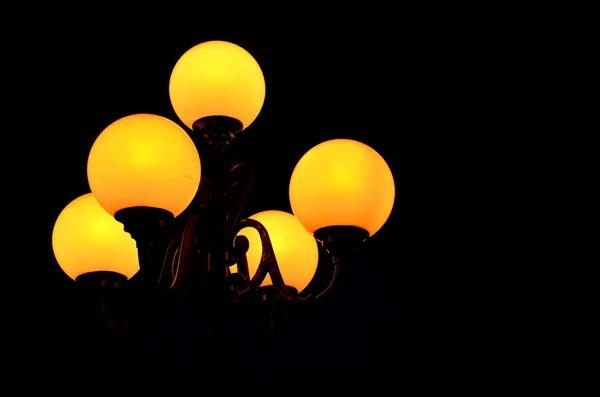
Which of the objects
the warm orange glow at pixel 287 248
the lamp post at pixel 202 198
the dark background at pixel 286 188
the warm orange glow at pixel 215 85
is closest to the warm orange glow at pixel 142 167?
the lamp post at pixel 202 198

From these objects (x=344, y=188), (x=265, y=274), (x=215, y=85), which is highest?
→ (x=215, y=85)

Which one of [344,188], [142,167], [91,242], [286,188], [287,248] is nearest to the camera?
[142,167]

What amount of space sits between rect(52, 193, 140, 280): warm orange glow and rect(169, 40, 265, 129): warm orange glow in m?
0.30

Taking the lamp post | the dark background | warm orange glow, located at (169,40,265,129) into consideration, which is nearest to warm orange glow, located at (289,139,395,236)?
the lamp post

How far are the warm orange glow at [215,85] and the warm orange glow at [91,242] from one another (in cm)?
30

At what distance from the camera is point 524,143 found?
3.35m

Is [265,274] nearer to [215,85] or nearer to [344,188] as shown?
[344,188]

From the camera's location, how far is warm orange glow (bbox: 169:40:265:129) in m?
1.78

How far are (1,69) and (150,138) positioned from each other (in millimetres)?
1897

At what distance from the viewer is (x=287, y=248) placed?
2.03 metres

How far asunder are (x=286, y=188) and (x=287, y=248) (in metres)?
1.42

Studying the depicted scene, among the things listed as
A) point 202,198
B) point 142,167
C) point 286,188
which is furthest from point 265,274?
point 286,188

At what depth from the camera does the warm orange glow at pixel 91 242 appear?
181 centimetres

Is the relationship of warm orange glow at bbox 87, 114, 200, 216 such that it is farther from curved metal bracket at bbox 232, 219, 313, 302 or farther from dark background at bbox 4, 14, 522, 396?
dark background at bbox 4, 14, 522, 396
